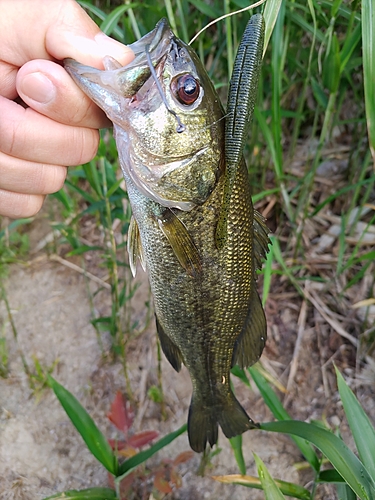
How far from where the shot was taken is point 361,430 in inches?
48.1

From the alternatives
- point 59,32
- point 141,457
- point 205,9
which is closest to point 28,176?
point 59,32

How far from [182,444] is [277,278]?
1012 millimetres

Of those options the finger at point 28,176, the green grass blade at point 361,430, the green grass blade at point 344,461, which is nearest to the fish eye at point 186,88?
the finger at point 28,176

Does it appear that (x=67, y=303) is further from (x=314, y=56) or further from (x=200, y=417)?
(x=314, y=56)

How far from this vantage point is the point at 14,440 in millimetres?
1910

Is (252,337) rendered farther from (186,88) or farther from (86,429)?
(186,88)

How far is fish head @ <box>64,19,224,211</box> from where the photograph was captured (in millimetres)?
974

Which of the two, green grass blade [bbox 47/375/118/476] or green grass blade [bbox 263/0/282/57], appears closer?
green grass blade [bbox 263/0/282/57]

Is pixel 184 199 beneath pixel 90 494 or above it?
above

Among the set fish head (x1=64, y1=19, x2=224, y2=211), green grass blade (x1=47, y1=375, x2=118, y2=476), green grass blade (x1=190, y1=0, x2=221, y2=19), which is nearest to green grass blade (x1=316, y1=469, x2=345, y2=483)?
green grass blade (x1=47, y1=375, x2=118, y2=476)

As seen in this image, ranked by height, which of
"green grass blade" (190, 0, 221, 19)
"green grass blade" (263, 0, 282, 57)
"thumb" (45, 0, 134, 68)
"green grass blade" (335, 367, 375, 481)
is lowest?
"green grass blade" (335, 367, 375, 481)

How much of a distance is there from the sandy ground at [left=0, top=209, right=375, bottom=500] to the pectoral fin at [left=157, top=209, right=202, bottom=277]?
1.15 m

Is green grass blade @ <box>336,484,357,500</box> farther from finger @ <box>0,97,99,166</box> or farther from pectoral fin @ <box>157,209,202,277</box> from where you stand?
finger @ <box>0,97,99,166</box>

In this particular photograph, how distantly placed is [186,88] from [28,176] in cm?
49
